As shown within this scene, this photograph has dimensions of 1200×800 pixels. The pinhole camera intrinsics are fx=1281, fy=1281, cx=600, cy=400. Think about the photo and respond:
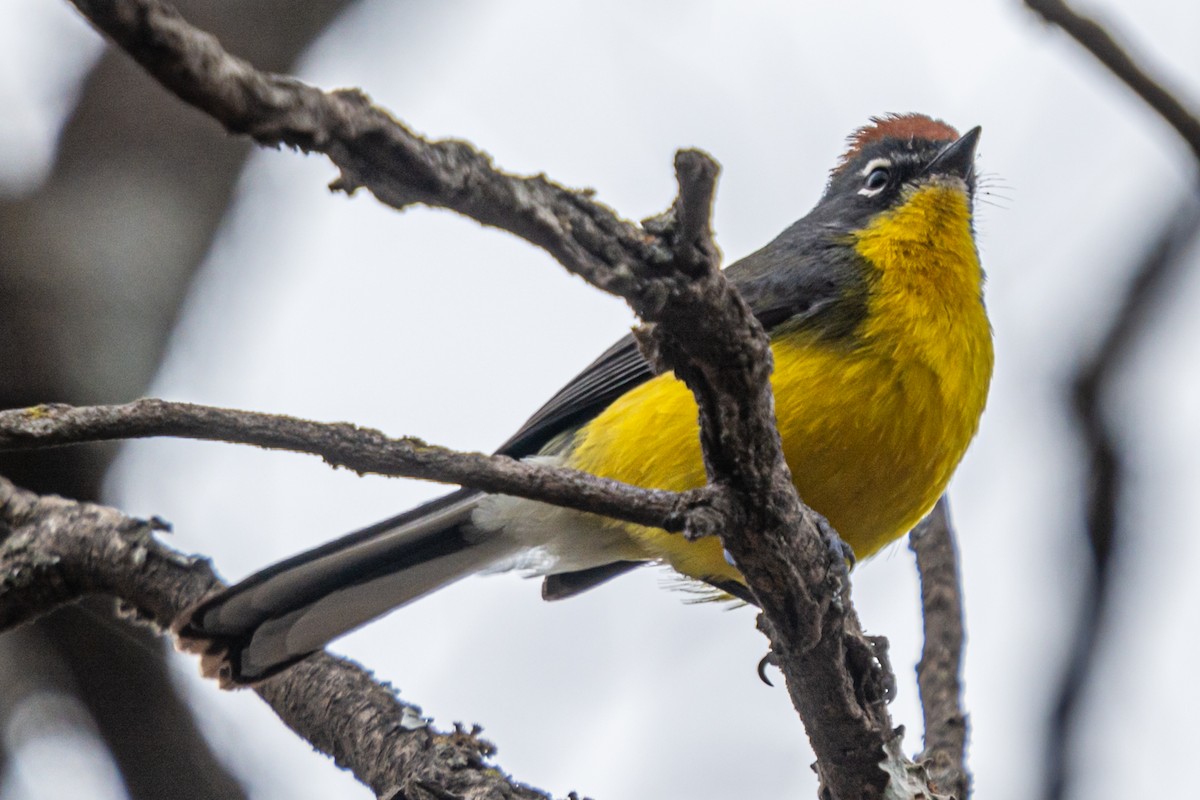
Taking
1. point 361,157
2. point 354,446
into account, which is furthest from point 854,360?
point 361,157

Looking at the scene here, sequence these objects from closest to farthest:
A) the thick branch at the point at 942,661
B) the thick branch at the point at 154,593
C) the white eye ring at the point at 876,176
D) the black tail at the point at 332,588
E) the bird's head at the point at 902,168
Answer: the thick branch at the point at 154,593
the thick branch at the point at 942,661
the black tail at the point at 332,588
the bird's head at the point at 902,168
the white eye ring at the point at 876,176

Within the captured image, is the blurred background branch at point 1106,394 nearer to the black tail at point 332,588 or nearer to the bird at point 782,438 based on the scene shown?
the bird at point 782,438

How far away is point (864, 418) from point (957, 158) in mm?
1535

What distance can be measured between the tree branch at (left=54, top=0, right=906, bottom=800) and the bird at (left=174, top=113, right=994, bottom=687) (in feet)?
2.41

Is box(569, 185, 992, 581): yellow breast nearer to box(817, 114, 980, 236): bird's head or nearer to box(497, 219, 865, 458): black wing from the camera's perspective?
box(497, 219, 865, 458): black wing

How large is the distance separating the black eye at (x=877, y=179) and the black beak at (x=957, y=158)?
0.47 feet

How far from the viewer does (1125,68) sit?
3.05 metres

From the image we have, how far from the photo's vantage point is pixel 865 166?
5.22 m

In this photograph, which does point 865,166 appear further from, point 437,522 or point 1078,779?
point 1078,779

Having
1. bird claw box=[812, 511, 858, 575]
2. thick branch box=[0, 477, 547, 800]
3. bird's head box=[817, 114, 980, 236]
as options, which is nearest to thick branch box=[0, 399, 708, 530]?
bird claw box=[812, 511, 858, 575]

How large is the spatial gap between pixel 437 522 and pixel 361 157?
9.30ft

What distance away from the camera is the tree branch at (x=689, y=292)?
61.1 inches

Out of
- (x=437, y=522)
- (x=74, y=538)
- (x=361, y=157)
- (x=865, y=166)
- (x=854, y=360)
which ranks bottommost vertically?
(x=361, y=157)

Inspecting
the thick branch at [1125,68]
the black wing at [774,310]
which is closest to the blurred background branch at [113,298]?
the black wing at [774,310]
